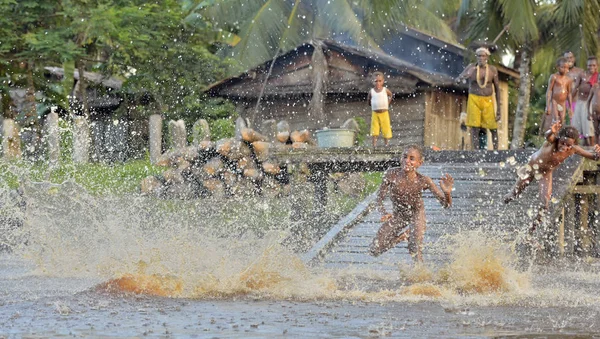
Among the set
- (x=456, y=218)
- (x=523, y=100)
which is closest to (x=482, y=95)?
(x=456, y=218)

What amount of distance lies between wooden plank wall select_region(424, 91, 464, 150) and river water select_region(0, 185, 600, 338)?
1548 cm

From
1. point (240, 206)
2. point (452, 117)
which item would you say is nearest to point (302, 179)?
point (240, 206)

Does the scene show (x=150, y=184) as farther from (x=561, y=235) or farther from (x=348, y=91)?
(x=348, y=91)

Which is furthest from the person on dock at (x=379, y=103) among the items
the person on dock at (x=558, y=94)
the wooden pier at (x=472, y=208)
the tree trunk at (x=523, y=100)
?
the tree trunk at (x=523, y=100)

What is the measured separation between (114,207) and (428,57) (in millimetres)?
15684

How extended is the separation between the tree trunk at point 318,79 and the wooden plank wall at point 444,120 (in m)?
2.81

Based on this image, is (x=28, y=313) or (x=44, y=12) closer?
(x=28, y=313)

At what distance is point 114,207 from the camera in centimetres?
1839

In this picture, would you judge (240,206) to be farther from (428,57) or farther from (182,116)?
(428,57)

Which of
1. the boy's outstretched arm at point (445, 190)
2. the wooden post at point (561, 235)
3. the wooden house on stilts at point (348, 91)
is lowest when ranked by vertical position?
the wooden post at point (561, 235)

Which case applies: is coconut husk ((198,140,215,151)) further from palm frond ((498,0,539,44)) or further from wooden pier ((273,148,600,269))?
palm frond ((498,0,539,44))

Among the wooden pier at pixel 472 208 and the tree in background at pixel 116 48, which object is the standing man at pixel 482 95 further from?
the tree in background at pixel 116 48

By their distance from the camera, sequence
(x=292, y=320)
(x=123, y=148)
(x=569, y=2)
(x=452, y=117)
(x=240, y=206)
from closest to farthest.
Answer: (x=292, y=320)
(x=240, y=206)
(x=569, y=2)
(x=123, y=148)
(x=452, y=117)

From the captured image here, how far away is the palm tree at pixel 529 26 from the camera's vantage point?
24047 millimetres
